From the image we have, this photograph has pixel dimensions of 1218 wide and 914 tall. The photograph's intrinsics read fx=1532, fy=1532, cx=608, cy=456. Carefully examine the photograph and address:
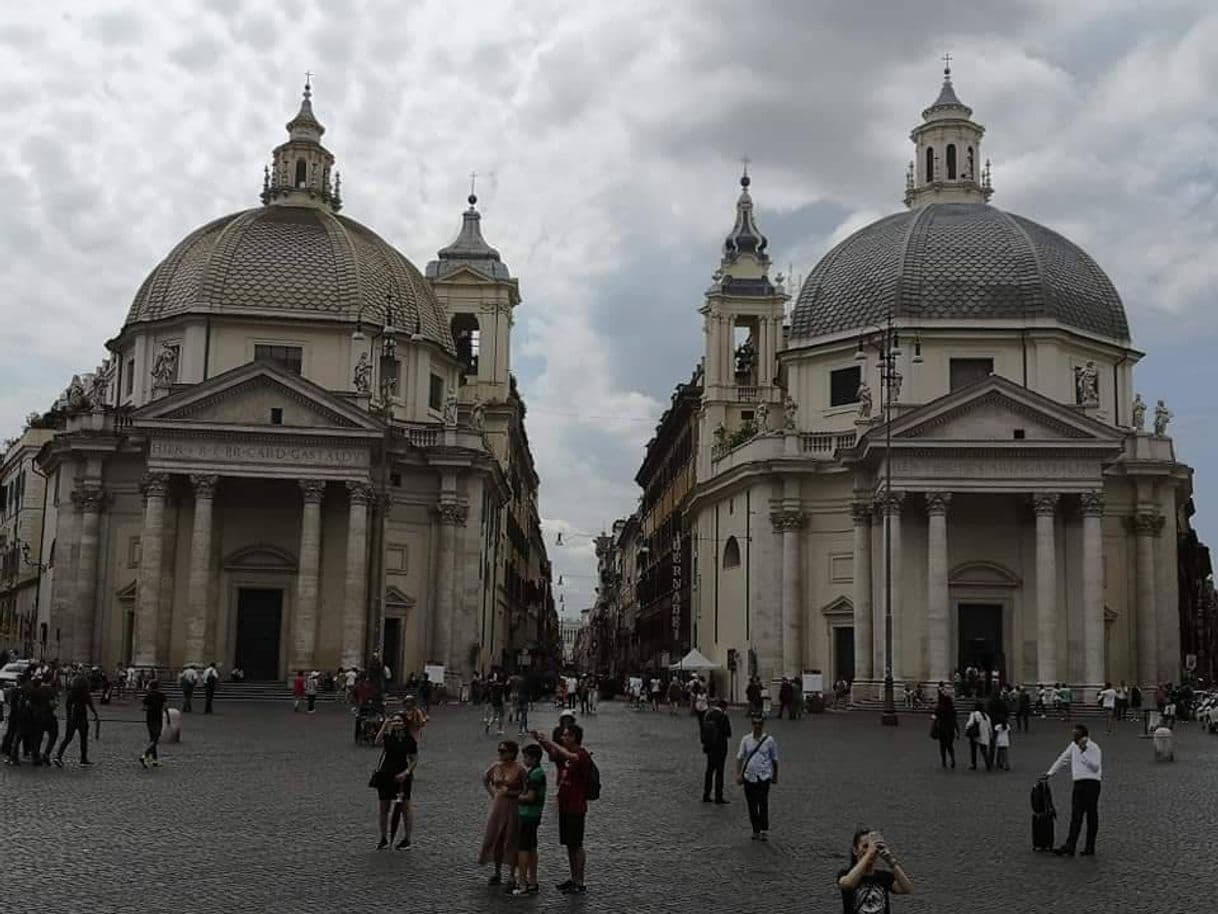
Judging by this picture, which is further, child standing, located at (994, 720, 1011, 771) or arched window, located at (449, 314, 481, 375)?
arched window, located at (449, 314, 481, 375)

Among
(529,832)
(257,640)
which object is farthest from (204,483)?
(529,832)

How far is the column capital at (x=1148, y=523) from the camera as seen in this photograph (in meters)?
58.9

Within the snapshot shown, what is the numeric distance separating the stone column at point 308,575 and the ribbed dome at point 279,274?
9322 millimetres

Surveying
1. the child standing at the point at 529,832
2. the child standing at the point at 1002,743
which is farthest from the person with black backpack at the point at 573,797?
the child standing at the point at 1002,743

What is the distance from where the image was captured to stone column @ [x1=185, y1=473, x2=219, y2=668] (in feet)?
178

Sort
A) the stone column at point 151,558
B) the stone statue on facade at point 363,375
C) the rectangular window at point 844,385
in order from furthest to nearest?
the rectangular window at point 844,385 < the stone statue on facade at point 363,375 < the stone column at point 151,558

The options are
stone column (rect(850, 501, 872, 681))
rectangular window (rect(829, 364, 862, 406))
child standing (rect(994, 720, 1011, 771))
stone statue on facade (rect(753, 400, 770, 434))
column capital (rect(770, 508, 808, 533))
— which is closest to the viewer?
child standing (rect(994, 720, 1011, 771))

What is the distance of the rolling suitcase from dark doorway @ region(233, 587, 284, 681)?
147 feet

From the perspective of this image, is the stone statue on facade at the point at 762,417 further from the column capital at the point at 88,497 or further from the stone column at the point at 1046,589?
the column capital at the point at 88,497

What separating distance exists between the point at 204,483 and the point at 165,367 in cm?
729

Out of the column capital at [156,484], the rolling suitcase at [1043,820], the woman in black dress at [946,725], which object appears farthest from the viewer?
the column capital at [156,484]

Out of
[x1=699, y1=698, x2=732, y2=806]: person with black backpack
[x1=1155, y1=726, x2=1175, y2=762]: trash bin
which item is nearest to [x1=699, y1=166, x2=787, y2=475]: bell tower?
[x1=1155, y1=726, x2=1175, y2=762]: trash bin

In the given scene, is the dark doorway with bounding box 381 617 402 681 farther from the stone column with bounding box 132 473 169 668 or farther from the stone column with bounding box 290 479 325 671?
the stone column with bounding box 132 473 169 668

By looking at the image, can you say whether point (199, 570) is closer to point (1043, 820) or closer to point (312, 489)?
point (312, 489)
